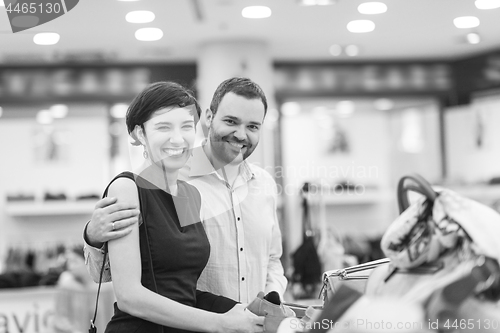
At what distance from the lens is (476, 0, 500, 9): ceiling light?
4730 millimetres

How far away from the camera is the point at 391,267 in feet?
3.84

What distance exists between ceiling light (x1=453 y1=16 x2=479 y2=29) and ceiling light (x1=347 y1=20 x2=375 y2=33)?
0.70 m

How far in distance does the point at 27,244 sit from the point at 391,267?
5.90 metres

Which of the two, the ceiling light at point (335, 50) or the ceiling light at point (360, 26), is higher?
the ceiling light at point (335, 50)

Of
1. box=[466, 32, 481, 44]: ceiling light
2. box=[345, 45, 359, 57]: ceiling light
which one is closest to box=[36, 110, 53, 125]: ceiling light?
box=[345, 45, 359, 57]: ceiling light

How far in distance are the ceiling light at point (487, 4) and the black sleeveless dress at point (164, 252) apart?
12.9ft

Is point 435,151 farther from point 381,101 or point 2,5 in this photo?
point 2,5

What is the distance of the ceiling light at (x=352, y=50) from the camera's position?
6.17 m

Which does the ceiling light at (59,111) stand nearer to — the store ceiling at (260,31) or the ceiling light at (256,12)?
the store ceiling at (260,31)

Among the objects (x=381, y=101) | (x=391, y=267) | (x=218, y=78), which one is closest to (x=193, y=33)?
(x=218, y=78)

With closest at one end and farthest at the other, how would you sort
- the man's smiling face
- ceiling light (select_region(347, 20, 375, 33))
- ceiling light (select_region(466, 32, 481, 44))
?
the man's smiling face < ceiling light (select_region(347, 20, 375, 33)) < ceiling light (select_region(466, 32, 481, 44))

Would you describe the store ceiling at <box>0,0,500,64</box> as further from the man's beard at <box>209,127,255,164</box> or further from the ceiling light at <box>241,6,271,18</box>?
the man's beard at <box>209,127,255,164</box>

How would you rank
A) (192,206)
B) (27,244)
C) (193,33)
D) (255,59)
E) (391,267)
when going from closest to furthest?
(391,267), (192,206), (193,33), (255,59), (27,244)

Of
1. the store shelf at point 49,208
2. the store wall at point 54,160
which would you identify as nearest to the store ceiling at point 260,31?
the store wall at point 54,160
